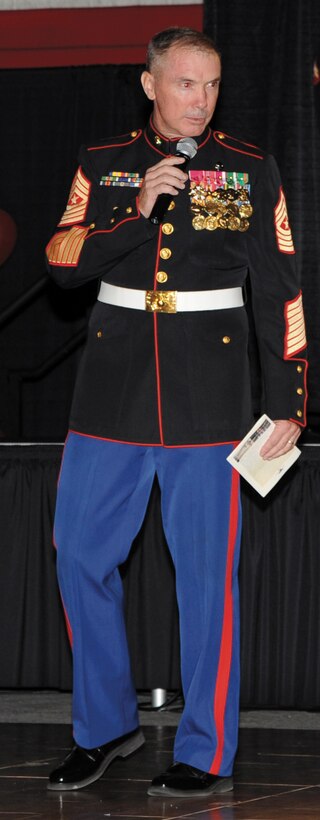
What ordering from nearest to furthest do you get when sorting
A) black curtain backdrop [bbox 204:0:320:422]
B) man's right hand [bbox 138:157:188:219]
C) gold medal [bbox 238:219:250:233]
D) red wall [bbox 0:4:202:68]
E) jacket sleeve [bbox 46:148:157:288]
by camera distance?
1. man's right hand [bbox 138:157:188:219]
2. jacket sleeve [bbox 46:148:157:288]
3. gold medal [bbox 238:219:250:233]
4. black curtain backdrop [bbox 204:0:320:422]
5. red wall [bbox 0:4:202:68]

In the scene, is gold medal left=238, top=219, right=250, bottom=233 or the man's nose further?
gold medal left=238, top=219, right=250, bottom=233

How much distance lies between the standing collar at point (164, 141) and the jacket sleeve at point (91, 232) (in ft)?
0.32

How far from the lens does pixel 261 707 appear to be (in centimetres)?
363

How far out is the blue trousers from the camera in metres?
2.52

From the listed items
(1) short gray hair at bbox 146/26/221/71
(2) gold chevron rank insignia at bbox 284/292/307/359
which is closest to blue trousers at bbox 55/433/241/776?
(2) gold chevron rank insignia at bbox 284/292/307/359

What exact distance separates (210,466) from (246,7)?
2.84 metres

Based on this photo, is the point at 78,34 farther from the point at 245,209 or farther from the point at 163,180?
the point at 163,180

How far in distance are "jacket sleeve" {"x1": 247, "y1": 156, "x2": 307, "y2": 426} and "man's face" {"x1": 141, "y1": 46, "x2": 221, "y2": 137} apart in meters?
0.19

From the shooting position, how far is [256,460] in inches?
99.5

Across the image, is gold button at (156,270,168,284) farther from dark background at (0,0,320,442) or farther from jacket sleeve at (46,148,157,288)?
dark background at (0,0,320,442)

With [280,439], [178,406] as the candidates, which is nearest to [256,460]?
[280,439]

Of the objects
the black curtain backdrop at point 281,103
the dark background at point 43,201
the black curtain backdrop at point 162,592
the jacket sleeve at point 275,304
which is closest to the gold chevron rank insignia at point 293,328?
the jacket sleeve at point 275,304

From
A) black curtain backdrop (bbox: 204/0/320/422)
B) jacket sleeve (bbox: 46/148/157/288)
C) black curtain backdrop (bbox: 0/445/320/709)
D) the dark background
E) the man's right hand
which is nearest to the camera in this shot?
the man's right hand

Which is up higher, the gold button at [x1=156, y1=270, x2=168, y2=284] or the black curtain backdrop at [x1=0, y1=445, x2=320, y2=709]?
the gold button at [x1=156, y1=270, x2=168, y2=284]
